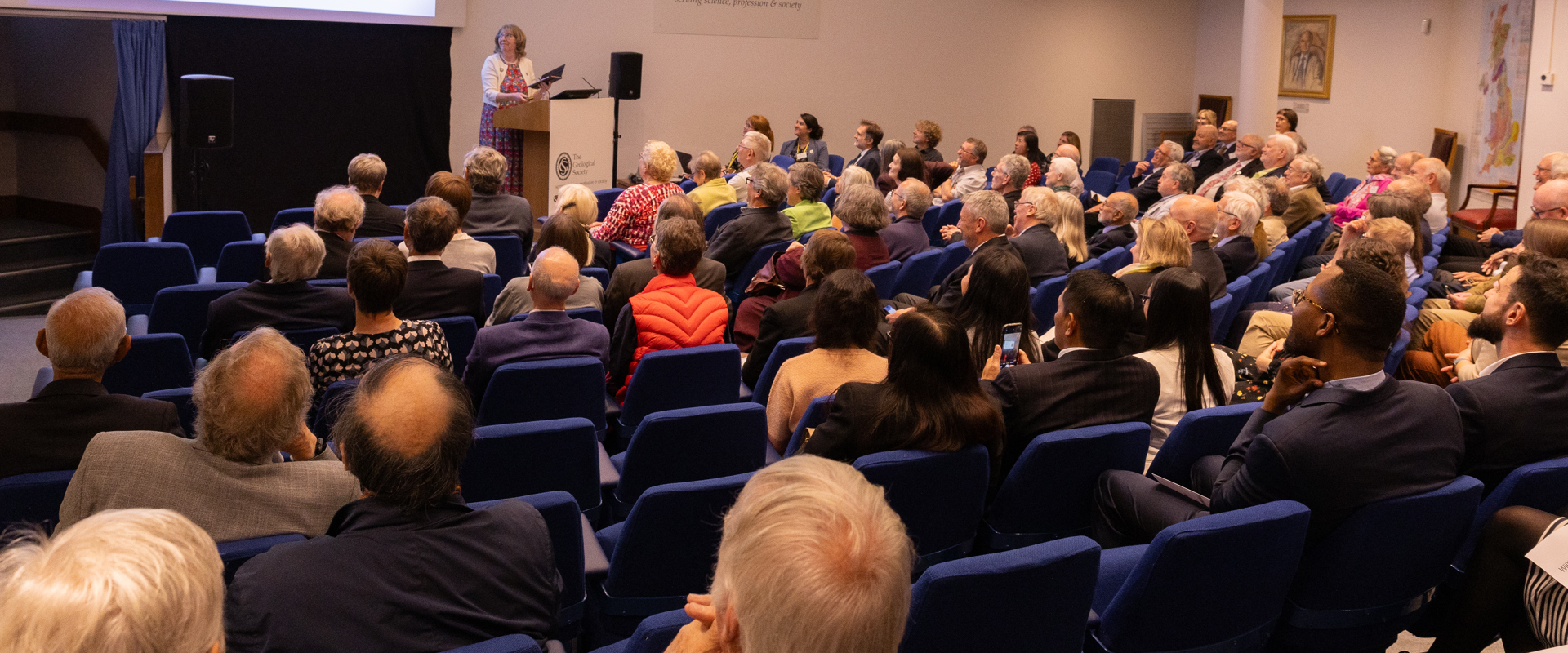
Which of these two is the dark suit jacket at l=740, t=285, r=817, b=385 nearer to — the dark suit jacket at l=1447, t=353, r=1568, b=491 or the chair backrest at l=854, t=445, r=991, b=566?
the chair backrest at l=854, t=445, r=991, b=566

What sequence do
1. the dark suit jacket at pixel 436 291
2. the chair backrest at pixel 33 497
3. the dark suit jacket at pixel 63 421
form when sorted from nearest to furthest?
the chair backrest at pixel 33 497 → the dark suit jacket at pixel 63 421 → the dark suit jacket at pixel 436 291

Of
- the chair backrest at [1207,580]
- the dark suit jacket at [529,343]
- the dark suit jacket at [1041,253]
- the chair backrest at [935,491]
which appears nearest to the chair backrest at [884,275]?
the dark suit jacket at [1041,253]

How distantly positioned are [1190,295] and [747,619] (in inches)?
102

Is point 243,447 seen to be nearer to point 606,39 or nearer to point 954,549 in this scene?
point 954,549

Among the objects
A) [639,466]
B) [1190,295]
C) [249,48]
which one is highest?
[249,48]

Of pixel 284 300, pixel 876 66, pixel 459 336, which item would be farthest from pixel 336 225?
pixel 876 66

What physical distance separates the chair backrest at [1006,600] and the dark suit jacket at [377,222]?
195 inches

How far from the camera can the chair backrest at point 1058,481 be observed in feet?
9.63

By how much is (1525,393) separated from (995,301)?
157cm

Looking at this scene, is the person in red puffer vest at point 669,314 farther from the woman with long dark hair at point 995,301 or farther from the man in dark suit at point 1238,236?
the man in dark suit at point 1238,236

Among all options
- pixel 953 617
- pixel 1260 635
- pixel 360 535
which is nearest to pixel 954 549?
pixel 1260 635

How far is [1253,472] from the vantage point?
2.62m

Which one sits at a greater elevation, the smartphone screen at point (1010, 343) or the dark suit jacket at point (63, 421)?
the smartphone screen at point (1010, 343)

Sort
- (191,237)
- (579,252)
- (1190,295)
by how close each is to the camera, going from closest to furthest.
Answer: (1190,295), (579,252), (191,237)
